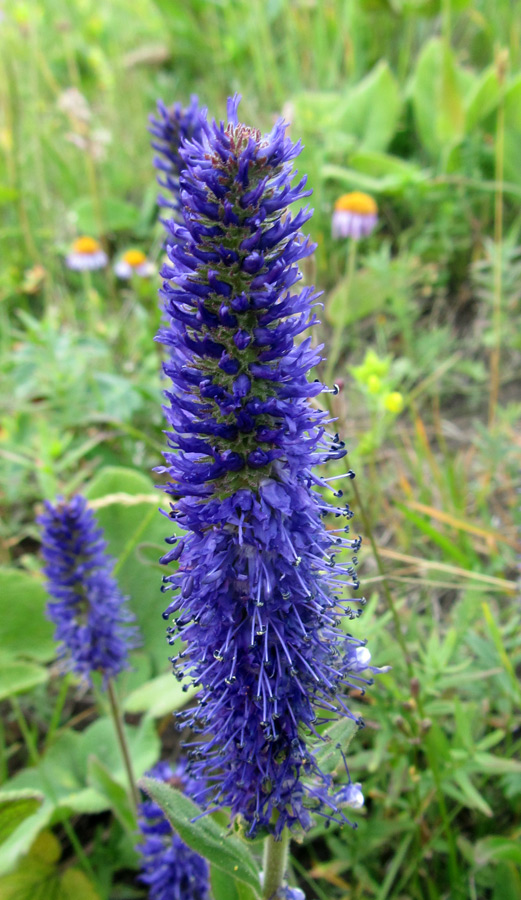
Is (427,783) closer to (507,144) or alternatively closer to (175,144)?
(175,144)

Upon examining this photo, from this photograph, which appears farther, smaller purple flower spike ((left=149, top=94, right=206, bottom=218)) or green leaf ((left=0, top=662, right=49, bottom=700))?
smaller purple flower spike ((left=149, top=94, right=206, bottom=218))

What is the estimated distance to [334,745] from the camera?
61.2 inches

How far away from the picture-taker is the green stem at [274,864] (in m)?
1.58

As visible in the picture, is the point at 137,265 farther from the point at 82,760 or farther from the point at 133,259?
the point at 82,760

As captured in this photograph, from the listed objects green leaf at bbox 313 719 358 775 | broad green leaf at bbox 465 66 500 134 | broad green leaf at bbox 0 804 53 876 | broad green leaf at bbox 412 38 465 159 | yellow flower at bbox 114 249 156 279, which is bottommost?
broad green leaf at bbox 0 804 53 876

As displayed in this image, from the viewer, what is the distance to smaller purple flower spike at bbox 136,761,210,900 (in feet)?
6.88

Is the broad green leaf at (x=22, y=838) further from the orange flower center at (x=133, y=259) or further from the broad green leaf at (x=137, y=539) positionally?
the orange flower center at (x=133, y=259)

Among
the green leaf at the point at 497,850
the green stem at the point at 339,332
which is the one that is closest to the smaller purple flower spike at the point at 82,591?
the green leaf at the point at 497,850

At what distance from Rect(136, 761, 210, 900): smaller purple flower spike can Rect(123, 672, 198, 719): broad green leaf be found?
304mm

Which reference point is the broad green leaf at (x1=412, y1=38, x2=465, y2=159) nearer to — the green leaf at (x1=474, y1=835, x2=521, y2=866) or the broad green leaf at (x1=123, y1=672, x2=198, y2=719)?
the broad green leaf at (x1=123, y1=672, x2=198, y2=719)

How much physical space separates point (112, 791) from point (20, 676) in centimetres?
61

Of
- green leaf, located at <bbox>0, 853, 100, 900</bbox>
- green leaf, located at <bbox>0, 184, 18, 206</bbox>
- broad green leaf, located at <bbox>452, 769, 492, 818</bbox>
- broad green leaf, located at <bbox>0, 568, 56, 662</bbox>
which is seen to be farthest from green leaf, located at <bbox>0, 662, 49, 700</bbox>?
green leaf, located at <bbox>0, 184, 18, 206</bbox>

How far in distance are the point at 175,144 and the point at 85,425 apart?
173cm

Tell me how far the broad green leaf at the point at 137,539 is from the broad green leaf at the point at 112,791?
643 millimetres
